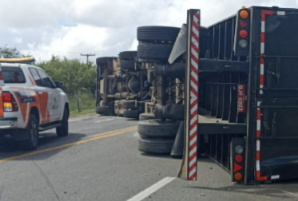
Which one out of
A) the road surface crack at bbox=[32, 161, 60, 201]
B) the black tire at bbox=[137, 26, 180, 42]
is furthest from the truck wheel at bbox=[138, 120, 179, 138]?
the road surface crack at bbox=[32, 161, 60, 201]

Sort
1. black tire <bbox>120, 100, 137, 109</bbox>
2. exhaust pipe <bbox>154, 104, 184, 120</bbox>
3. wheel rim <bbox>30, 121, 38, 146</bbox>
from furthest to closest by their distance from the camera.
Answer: black tire <bbox>120, 100, 137, 109</bbox> < wheel rim <bbox>30, 121, 38, 146</bbox> < exhaust pipe <bbox>154, 104, 184, 120</bbox>

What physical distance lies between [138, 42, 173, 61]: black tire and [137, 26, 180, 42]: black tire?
144mm

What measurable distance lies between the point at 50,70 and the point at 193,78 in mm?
41694

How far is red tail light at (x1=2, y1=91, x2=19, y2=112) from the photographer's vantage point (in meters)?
10.3

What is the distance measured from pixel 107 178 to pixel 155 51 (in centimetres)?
287

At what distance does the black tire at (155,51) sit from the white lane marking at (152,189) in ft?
8.72

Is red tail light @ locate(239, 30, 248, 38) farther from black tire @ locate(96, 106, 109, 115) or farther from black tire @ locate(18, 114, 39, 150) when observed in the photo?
black tire @ locate(96, 106, 109, 115)

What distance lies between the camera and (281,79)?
23.1ft

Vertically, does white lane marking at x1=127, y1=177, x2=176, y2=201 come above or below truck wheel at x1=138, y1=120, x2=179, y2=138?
below

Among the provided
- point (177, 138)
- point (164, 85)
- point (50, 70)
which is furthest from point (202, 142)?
point (50, 70)

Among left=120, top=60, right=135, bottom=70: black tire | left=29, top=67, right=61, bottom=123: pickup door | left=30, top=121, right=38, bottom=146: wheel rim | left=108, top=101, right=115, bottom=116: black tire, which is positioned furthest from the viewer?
left=108, top=101, right=115, bottom=116: black tire

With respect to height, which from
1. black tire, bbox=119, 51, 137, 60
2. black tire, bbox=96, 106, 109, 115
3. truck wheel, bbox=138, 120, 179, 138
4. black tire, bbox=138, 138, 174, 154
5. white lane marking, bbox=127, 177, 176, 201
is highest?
black tire, bbox=119, 51, 137, 60

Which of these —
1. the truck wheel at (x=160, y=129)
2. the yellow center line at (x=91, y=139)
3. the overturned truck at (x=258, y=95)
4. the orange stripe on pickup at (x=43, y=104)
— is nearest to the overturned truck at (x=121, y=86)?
the yellow center line at (x=91, y=139)

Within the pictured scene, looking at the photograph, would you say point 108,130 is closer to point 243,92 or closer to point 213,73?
point 213,73
